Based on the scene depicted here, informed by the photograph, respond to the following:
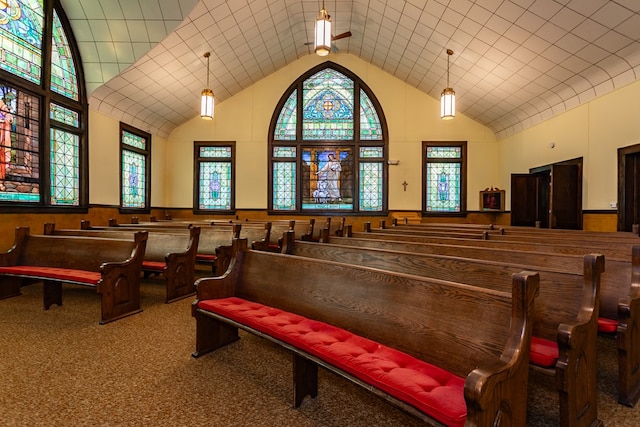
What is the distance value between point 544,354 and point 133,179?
7507 millimetres

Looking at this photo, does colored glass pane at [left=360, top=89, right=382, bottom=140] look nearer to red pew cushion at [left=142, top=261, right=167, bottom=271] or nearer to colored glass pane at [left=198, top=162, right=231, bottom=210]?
colored glass pane at [left=198, top=162, right=231, bottom=210]

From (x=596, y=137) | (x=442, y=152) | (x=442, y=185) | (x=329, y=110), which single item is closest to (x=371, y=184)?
(x=442, y=185)

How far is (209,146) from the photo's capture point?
27.3 feet

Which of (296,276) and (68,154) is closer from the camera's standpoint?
(296,276)

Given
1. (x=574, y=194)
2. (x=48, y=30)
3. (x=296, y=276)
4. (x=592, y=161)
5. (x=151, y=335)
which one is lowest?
(x=151, y=335)

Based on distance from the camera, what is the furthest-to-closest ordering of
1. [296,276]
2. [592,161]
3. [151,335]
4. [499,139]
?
[499,139] → [592,161] → [151,335] → [296,276]

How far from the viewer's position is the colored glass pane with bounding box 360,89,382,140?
8250 mm

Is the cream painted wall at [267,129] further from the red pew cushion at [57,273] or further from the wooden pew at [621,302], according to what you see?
the wooden pew at [621,302]

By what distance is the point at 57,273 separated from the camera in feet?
10.5

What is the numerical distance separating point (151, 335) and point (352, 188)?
611 centimetres

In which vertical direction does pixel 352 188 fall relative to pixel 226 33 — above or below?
below

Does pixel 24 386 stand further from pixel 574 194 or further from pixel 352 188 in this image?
pixel 352 188

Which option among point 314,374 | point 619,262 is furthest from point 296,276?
point 619,262

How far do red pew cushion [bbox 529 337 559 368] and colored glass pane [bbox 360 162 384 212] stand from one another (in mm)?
6711
